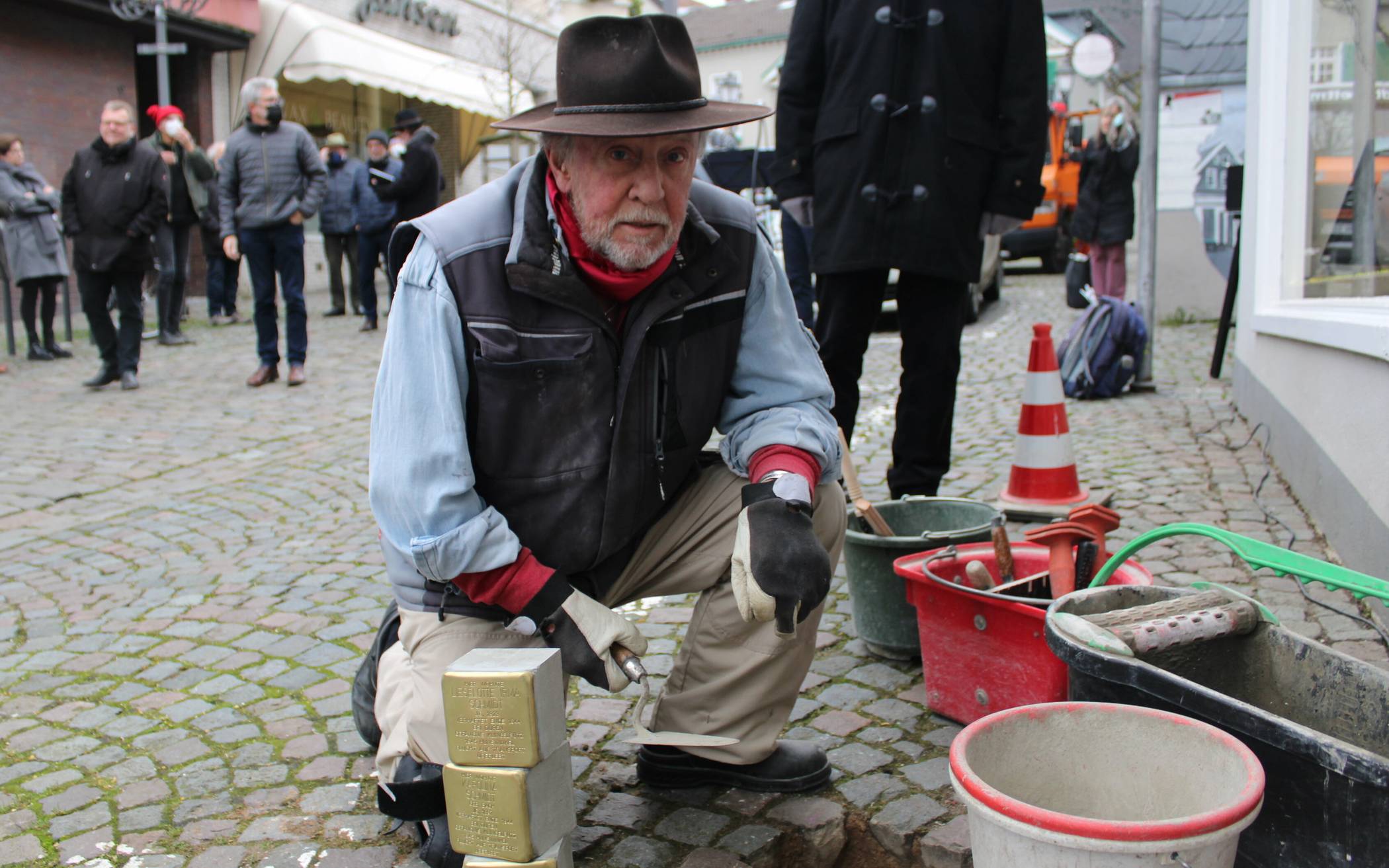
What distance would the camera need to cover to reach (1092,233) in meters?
10.1

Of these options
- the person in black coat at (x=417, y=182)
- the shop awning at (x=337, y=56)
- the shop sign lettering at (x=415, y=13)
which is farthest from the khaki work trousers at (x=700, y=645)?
the shop sign lettering at (x=415, y=13)

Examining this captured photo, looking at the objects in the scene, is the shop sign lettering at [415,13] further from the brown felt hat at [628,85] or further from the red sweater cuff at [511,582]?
the red sweater cuff at [511,582]

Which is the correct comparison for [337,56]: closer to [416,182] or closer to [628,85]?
[416,182]

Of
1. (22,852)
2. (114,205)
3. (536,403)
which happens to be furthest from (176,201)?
(536,403)

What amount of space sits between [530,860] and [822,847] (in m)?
0.86

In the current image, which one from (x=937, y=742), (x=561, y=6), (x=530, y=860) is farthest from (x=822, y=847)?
(x=561, y=6)

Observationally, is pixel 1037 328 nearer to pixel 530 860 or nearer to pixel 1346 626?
pixel 1346 626

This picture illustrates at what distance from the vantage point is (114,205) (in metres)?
8.03

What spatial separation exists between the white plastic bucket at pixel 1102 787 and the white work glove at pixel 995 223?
7.47 feet

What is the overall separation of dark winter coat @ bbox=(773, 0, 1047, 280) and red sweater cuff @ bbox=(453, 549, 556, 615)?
1.94 meters

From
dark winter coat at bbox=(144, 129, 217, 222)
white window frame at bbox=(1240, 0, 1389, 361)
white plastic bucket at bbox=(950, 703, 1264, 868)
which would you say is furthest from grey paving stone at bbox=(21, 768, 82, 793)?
dark winter coat at bbox=(144, 129, 217, 222)

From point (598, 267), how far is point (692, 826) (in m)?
1.16

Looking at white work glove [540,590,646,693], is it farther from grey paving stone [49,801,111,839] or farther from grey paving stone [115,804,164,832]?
grey paving stone [49,801,111,839]

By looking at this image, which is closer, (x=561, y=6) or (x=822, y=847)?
(x=822, y=847)
